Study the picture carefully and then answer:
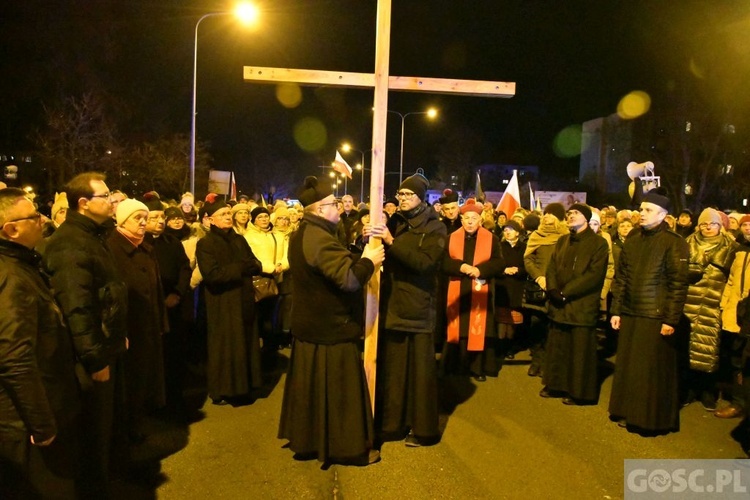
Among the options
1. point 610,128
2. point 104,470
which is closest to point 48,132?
point 104,470

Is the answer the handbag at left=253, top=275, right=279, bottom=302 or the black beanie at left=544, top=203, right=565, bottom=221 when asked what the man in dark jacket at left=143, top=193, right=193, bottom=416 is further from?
the black beanie at left=544, top=203, right=565, bottom=221

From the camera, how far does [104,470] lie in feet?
13.4

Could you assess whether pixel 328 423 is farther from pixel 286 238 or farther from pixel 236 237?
pixel 286 238

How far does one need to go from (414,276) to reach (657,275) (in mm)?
2402

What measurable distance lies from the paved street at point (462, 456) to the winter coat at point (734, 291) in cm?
101

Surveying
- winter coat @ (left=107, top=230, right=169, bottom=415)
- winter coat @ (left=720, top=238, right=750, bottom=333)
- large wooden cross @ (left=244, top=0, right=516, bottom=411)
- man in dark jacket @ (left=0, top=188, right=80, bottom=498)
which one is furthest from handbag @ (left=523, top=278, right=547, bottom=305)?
man in dark jacket @ (left=0, top=188, right=80, bottom=498)

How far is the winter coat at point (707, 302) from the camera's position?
629 centimetres

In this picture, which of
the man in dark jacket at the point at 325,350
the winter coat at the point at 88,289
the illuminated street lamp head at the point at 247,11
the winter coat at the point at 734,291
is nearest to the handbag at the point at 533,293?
the winter coat at the point at 734,291

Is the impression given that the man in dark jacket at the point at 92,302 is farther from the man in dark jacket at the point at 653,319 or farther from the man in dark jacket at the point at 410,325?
the man in dark jacket at the point at 653,319

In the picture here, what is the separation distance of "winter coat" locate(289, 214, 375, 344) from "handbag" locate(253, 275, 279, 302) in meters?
2.58

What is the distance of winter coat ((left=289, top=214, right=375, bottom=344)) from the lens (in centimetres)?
438

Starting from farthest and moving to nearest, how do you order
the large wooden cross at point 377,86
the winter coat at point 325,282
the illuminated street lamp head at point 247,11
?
the illuminated street lamp head at point 247,11 < the large wooden cross at point 377,86 < the winter coat at point 325,282

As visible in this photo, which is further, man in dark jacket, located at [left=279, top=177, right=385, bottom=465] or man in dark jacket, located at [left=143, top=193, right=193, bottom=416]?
man in dark jacket, located at [left=143, top=193, right=193, bottom=416]

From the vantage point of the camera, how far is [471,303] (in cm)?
739
